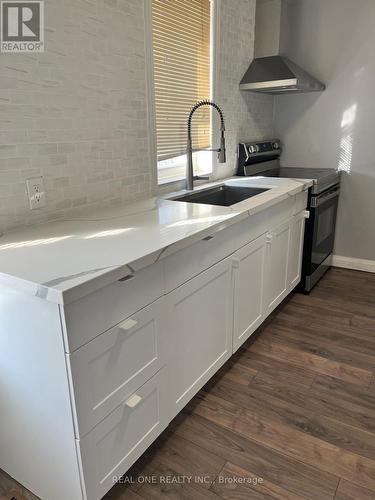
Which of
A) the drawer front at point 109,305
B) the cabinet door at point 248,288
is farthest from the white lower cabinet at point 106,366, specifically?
the cabinet door at point 248,288

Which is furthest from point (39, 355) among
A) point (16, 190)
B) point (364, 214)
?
point (364, 214)

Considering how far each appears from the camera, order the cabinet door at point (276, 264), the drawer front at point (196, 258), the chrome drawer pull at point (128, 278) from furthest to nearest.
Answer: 1. the cabinet door at point (276, 264)
2. the drawer front at point (196, 258)
3. the chrome drawer pull at point (128, 278)

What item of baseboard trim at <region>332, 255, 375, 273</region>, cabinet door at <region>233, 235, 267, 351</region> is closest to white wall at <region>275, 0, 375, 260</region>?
baseboard trim at <region>332, 255, 375, 273</region>

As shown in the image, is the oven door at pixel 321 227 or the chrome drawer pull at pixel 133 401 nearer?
the chrome drawer pull at pixel 133 401

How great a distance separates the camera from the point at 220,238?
1605mm

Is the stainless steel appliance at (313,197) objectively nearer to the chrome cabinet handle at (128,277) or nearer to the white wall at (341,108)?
the white wall at (341,108)

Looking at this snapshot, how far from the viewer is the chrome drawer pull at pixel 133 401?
120 centimetres

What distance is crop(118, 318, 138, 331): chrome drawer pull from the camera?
3.64ft

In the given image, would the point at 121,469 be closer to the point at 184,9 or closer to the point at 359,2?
the point at 184,9

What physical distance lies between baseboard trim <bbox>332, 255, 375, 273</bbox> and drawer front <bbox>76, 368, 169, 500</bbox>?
2.57 metres

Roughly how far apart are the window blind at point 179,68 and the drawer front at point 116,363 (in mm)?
1259

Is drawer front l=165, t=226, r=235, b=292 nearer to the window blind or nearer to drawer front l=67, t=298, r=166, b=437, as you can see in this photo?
drawer front l=67, t=298, r=166, b=437

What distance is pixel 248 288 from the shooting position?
77.5 inches

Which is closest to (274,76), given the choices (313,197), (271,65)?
(271,65)
